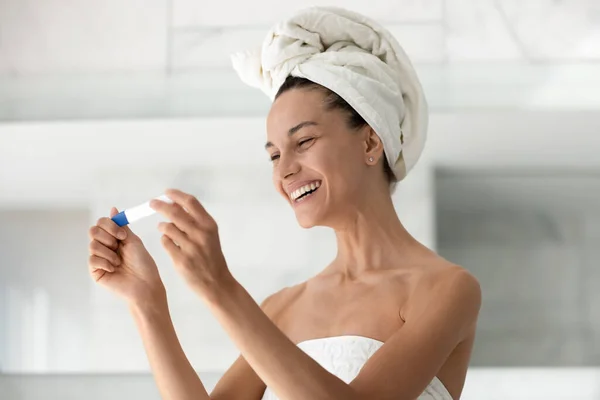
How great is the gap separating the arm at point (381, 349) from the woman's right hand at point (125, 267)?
0.21 meters

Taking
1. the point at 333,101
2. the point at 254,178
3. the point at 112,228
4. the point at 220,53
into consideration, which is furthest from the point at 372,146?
the point at 220,53

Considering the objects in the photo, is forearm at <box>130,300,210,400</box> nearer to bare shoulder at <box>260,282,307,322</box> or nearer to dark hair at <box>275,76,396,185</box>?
bare shoulder at <box>260,282,307,322</box>

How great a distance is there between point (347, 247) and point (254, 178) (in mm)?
647

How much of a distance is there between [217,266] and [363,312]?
26cm

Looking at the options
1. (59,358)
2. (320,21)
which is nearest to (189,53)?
(59,358)

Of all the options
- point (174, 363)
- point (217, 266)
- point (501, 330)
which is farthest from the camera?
point (501, 330)

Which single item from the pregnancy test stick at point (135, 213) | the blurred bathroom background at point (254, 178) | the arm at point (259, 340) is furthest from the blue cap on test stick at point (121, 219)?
the blurred bathroom background at point (254, 178)

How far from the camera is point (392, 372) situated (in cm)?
77

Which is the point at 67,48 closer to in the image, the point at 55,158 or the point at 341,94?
the point at 55,158

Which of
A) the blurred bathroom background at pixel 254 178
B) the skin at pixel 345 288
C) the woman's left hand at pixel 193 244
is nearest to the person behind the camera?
the woman's left hand at pixel 193 244

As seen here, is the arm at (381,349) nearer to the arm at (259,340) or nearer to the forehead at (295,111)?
the arm at (259,340)

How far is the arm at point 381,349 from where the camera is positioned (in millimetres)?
710

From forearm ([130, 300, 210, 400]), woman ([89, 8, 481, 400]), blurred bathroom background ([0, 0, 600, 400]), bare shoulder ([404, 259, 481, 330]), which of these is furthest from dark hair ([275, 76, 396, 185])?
blurred bathroom background ([0, 0, 600, 400])

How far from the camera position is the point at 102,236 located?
34.2 inches
